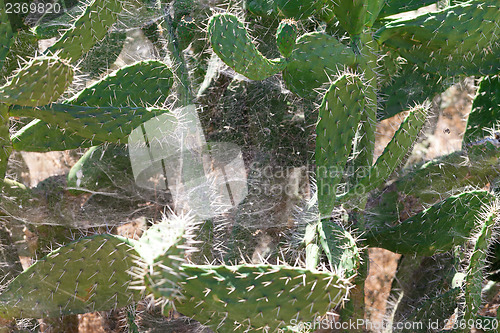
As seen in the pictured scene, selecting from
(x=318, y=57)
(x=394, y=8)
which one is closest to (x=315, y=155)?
(x=318, y=57)

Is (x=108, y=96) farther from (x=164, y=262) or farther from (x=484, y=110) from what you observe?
(x=484, y=110)

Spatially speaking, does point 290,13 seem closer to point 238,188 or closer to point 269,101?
point 269,101

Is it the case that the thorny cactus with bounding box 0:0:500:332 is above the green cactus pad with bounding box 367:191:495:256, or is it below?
above

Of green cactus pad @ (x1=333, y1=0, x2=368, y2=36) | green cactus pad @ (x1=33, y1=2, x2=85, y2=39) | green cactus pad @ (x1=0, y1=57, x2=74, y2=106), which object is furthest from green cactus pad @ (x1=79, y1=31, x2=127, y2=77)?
green cactus pad @ (x1=333, y1=0, x2=368, y2=36)

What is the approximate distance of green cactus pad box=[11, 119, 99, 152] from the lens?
1394 millimetres

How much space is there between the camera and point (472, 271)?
1498mm

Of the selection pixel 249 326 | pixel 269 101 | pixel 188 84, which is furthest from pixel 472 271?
pixel 188 84

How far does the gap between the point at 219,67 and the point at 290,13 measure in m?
0.39

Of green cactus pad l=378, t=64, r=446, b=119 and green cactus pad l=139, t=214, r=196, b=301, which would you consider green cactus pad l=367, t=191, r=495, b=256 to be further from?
green cactus pad l=139, t=214, r=196, b=301

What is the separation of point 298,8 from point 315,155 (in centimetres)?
61

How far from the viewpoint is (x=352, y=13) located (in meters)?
1.59

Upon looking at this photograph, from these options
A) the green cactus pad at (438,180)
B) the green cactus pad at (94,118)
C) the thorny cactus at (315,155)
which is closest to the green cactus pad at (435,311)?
the thorny cactus at (315,155)

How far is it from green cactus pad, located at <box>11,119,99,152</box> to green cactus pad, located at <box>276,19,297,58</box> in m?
0.67

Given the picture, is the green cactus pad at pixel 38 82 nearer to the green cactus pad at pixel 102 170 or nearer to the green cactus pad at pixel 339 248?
the green cactus pad at pixel 102 170
